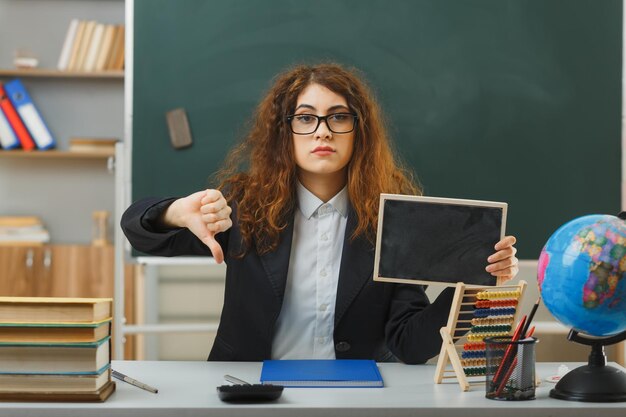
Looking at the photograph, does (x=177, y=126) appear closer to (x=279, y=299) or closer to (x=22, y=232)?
(x=22, y=232)

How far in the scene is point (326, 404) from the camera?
54.8 inches

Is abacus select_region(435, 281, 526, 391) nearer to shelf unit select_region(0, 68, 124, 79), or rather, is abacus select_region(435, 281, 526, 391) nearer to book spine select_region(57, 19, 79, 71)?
shelf unit select_region(0, 68, 124, 79)

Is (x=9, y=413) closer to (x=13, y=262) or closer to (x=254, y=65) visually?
(x=254, y=65)

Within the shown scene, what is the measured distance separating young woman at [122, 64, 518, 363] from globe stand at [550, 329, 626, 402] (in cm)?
50

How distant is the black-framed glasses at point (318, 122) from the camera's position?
2.11m

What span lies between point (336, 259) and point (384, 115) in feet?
4.70

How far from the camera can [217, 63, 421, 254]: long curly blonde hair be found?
2.14 metres

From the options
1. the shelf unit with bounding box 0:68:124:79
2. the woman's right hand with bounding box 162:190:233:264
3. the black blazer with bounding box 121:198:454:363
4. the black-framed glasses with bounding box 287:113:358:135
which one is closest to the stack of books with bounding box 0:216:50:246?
the shelf unit with bounding box 0:68:124:79

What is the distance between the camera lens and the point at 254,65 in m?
3.47

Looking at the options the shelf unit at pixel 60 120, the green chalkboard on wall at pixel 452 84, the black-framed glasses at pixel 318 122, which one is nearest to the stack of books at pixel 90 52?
the shelf unit at pixel 60 120

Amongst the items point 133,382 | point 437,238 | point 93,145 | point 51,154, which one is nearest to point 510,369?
point 437,238

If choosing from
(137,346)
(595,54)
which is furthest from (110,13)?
(595,54)

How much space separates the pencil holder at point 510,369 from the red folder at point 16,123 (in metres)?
3.59

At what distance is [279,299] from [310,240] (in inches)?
7.5
